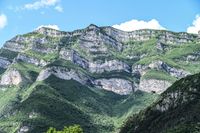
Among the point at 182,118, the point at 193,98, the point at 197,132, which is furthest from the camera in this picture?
the point at 193,98

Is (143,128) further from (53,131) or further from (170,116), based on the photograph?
(53,131)

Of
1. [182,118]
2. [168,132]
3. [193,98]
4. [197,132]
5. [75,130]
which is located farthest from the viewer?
[193,98]

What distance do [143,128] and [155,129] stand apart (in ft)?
23.9

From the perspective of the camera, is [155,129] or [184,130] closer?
[184,130]

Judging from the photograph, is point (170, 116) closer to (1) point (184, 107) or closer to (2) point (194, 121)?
(1) point (184, 107)

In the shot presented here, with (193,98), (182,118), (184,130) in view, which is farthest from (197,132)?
(193,98)

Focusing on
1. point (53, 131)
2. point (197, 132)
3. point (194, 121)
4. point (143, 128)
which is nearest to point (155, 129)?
point (143, 128)

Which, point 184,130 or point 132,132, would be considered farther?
point 132,132

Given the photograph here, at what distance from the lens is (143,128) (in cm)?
19750

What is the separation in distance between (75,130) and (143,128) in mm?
75811

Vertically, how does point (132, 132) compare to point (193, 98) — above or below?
below

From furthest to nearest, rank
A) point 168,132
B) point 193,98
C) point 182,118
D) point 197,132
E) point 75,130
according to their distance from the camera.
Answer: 1. point 193,98
2. point 182,118
3. point 168,132
4. point 197,132
5. point 75,130

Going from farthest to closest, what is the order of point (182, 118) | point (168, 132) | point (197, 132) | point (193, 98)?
point (193, 98) < point (182, 118) < point (168, 132) < point (197, 132)

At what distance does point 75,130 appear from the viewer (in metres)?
125
